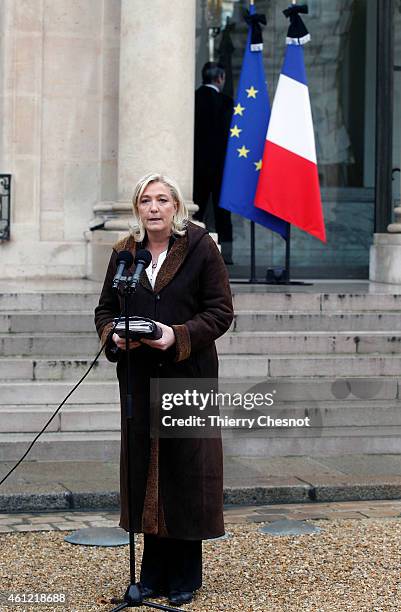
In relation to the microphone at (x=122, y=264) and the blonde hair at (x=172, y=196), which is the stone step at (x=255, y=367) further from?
the microphone at (x=122, y=264)

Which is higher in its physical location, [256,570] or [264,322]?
[264,322]

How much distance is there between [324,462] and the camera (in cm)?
898

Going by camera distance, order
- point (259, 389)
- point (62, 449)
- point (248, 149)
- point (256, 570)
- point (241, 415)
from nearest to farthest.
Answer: point (256, 570) → point (62, 449) → point (241, 415) → point (259, 389) → point (248, 149)

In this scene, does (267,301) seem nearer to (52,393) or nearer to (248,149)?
(248,149)

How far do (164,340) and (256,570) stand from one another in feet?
4.84

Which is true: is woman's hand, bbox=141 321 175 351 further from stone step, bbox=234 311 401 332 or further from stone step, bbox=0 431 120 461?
stone step, bbox=234 311 401 332

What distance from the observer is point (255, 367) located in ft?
33.9

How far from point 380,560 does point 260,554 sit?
610 millimetres

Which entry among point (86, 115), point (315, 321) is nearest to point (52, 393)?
point (315, 321)

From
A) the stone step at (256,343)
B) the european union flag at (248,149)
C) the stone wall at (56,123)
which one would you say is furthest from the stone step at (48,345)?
the european union flag at (248,149)

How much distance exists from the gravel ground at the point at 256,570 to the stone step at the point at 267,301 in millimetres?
4137

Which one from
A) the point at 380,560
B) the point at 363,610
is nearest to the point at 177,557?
the point at 363,610

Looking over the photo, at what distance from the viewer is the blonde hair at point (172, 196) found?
5.79 meters

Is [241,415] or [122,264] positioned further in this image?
[241,415]
